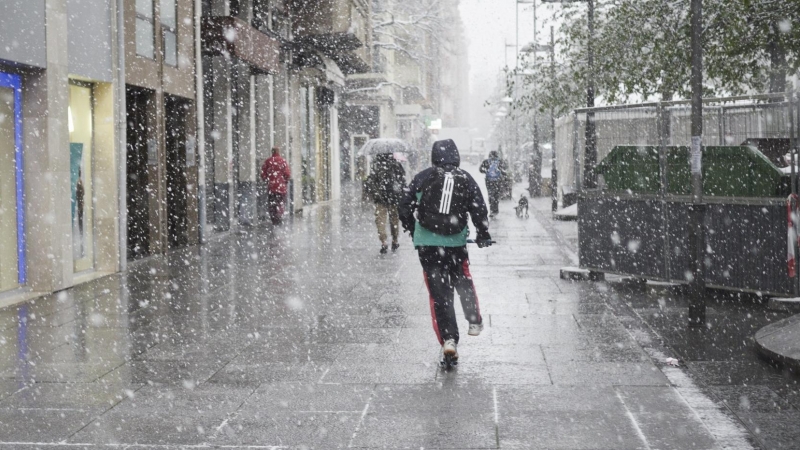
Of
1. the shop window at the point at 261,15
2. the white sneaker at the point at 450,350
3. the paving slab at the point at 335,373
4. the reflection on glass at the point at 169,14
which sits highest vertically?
the shop window at the point at 261,15

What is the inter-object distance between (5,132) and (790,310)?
28.2 feet

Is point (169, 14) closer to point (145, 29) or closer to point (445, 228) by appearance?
point (145, 29)

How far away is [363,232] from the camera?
21.0 metres

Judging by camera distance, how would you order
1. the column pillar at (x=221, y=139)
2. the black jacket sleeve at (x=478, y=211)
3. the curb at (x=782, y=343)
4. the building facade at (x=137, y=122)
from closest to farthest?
1. the curb at (x=782, y=343)
2. the black jacket sleeve at (x=478, y=211)
3. the building facade at (x=137, y=122)
4. the column pillar at (x=221, y=139)

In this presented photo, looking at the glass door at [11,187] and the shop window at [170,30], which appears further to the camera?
the shop window at [170,30]

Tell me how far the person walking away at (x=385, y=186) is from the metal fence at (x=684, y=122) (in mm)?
3763

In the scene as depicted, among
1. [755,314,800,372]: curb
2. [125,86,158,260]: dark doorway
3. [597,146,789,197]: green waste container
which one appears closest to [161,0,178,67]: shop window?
[125,86,158,260]: dark doorway

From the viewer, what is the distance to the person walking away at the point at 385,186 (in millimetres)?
15867

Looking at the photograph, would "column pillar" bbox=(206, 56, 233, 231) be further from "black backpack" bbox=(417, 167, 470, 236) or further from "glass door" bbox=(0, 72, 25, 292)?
"black backpack" bbox=(417, 167, 470, 236)

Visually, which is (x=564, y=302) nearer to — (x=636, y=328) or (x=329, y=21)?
(x=636, y=328)

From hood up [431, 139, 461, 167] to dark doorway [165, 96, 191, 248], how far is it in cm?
1135

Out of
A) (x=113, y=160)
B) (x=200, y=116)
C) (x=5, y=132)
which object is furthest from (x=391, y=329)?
(x=200, y=116)

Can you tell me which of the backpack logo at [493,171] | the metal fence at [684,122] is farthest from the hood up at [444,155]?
the backpack logo at [493,171]

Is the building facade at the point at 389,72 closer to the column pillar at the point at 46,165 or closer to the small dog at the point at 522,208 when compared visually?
the small dog at the point at 522,208
